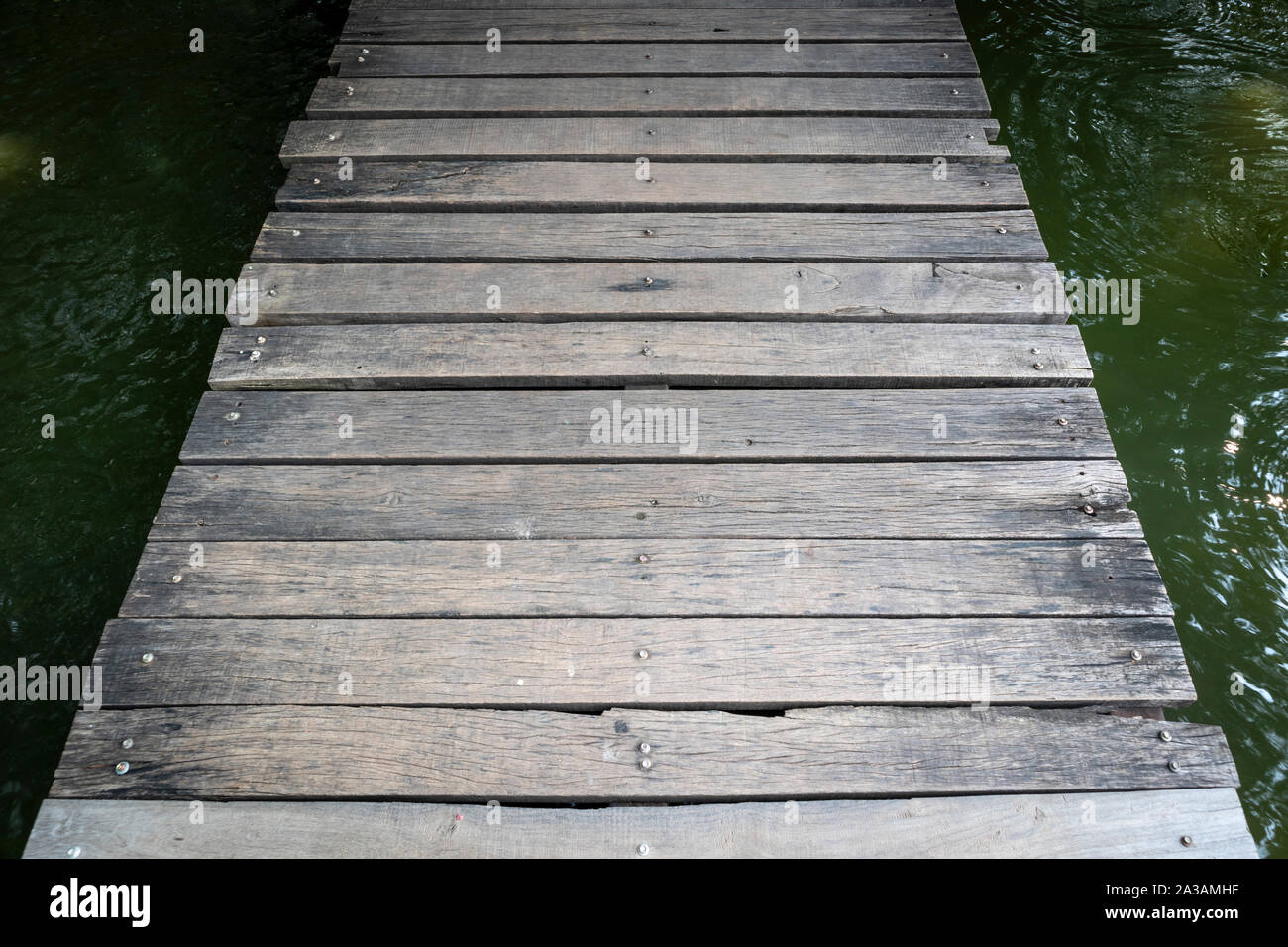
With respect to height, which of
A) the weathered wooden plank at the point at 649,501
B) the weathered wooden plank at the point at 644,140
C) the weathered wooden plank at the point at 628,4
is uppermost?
the weathered wooden plank at the point at 628,4

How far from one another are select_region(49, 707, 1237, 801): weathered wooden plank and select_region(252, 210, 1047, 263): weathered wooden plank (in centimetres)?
123

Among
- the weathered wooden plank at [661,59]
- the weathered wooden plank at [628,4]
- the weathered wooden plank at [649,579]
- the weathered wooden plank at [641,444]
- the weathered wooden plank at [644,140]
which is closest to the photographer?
the weathered wooden plank at [649,579]

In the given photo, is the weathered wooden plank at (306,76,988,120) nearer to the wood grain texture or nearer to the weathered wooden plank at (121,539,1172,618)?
the wood grain texture

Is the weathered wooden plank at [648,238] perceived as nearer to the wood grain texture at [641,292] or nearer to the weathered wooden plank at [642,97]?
the wood grain texture at [641,292]

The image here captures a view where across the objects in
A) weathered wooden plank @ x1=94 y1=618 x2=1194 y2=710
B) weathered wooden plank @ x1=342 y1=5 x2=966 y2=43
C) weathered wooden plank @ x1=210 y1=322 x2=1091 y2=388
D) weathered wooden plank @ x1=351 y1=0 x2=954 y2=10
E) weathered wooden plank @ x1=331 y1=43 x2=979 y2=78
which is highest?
weathered wooden plank @ x1=351 y1=0 x2=954 y2=10

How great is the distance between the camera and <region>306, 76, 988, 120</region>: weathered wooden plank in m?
2.79

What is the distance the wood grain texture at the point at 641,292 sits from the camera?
229cm

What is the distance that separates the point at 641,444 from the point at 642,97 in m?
1.34

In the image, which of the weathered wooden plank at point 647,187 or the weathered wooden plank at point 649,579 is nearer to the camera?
the weathered wooden plank at point 649,579

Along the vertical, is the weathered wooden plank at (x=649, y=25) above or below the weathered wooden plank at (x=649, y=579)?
above

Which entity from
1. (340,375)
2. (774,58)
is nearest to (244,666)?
(340,375)

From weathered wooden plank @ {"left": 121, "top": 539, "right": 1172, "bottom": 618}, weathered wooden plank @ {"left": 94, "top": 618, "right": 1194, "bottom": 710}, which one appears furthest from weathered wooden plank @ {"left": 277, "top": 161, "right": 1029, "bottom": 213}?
weathered wooden plank @ {"left": 94, "top": 618, "right": 1194, "bottom": 710}

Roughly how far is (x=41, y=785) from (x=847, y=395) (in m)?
2.02

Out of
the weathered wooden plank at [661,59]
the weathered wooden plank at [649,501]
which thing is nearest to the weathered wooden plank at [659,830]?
the weathered wooden plank at [649,501]
